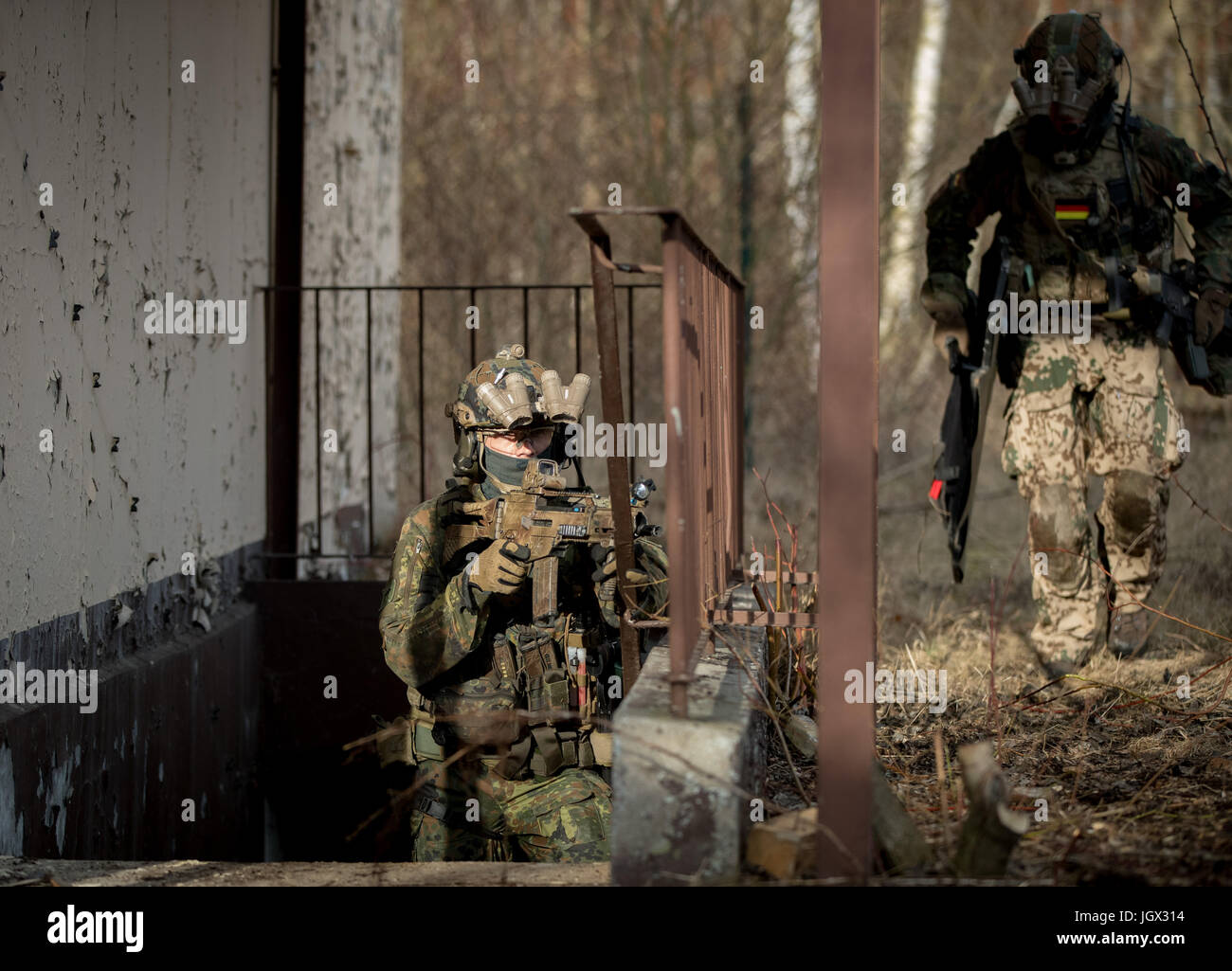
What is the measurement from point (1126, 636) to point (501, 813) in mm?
2607

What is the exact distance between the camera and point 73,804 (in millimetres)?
4090

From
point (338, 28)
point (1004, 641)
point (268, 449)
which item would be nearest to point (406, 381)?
point (338, 28)

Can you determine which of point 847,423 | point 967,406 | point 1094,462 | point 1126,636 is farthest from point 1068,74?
point 847,423

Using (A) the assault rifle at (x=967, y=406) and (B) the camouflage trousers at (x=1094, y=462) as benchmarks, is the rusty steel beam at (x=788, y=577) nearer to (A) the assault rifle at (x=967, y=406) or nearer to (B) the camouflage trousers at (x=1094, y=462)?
(A) the assault rifle at (x=967, y=406)

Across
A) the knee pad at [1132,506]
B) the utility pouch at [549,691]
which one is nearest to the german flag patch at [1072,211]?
the knee pad at [1132,506]

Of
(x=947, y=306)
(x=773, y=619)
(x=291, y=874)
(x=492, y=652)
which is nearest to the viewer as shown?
(x=291, y=874)

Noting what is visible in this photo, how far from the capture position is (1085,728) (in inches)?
160

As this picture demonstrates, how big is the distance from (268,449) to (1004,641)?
3.58m

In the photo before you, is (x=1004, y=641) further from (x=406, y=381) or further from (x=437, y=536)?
(x=406, y=381)

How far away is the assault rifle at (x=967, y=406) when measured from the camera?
5.09 m

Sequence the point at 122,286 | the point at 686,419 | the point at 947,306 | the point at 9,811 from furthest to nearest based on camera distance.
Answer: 1. the point at 947,306
2. the point at 122,286
3. the point at 9,811
4. the point at 686,419

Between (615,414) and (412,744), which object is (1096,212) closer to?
(615,414)

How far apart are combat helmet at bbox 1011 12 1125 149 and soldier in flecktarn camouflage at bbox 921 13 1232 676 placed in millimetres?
21

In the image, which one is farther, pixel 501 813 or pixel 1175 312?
pixel 1175 312
